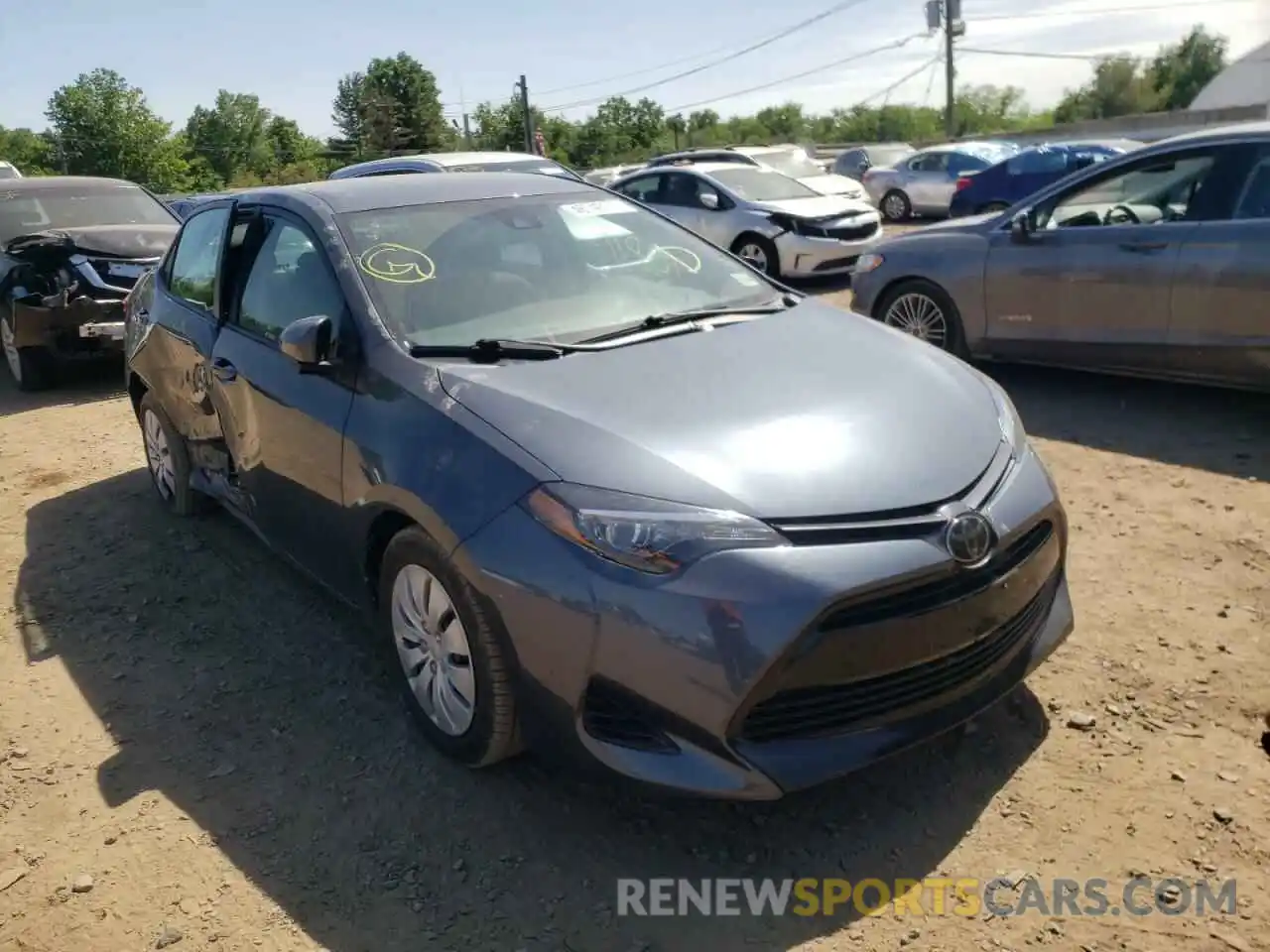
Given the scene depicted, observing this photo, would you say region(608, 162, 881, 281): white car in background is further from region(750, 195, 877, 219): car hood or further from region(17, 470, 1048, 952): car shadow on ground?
region(17, 470, 1048, 952): car shadow on ground

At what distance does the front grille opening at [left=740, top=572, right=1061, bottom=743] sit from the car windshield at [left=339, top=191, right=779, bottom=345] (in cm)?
150

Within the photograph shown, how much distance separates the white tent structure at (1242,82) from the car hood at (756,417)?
52.0m

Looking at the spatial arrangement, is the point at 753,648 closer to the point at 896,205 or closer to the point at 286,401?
the point at 286,401

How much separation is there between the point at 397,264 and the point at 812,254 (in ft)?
27.9

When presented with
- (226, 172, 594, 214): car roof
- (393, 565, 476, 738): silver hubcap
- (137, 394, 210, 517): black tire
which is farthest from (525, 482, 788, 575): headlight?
(137, 394, 210, 517): black tire

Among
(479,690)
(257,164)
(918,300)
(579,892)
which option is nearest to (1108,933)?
(579,892)

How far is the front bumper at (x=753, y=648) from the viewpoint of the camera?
236 centimetres

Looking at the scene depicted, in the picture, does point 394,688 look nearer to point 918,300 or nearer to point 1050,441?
point 1050,441

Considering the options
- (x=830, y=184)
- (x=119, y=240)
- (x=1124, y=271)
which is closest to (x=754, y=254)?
(x=830, y=184)

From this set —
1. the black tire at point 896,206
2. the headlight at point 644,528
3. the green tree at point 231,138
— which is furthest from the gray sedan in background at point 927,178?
the green tree at point 231,138

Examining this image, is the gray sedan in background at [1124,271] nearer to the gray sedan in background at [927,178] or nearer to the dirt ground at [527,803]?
the dirt ground at [527,803]

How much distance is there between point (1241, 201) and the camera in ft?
17.6

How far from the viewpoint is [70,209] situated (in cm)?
991

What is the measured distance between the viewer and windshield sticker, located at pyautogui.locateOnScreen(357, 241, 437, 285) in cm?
354
